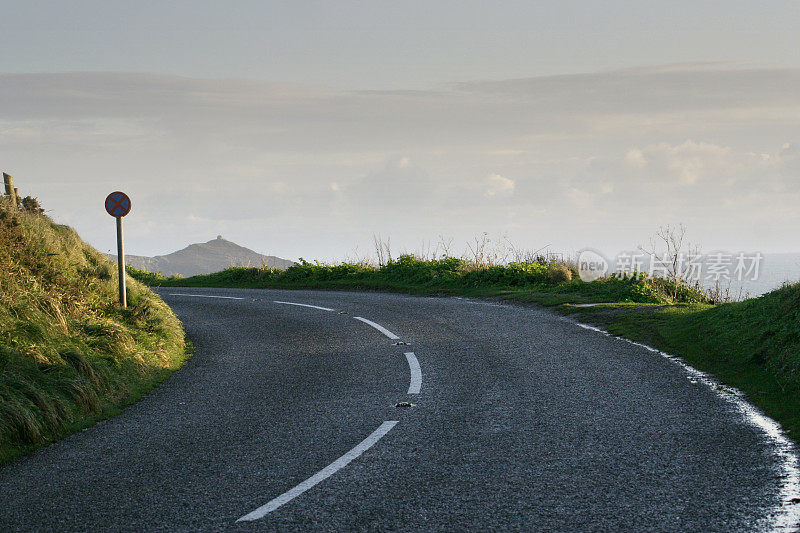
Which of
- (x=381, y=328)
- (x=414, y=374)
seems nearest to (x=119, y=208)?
(x=381, y=328)

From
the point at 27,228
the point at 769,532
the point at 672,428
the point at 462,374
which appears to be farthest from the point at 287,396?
the point at 27,228

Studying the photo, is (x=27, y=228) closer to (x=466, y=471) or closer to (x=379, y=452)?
(x=379, y=452)

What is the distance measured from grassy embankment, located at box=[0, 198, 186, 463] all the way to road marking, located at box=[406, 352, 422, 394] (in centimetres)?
393

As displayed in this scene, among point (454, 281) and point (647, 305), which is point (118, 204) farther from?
point (454, 281)

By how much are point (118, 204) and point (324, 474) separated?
10806 millimetres

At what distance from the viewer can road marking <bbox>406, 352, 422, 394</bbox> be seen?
9311 millimetres

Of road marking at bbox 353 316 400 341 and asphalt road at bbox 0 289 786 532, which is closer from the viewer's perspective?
asphalt road at bbox 0 289 786 532

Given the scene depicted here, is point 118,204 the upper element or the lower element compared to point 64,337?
upper

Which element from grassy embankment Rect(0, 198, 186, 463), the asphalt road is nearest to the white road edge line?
the asphalt road

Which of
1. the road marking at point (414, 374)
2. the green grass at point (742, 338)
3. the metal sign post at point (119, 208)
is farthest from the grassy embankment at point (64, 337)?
A: the green grass at point (742, 338)

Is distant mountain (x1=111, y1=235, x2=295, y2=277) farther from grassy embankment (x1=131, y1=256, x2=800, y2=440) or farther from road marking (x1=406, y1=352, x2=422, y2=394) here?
road marking (x1=406, y1=352, x2=422, y2=394)

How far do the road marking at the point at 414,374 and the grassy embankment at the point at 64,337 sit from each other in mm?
3932

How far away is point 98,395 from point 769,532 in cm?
814

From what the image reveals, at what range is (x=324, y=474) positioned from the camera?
606 cm
